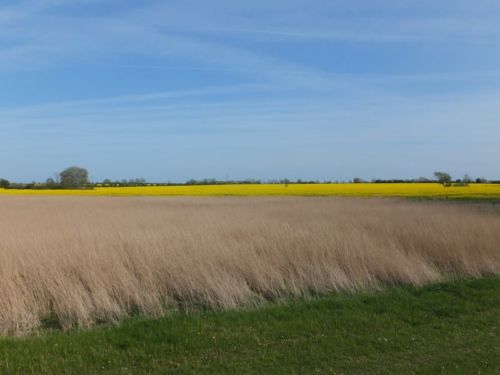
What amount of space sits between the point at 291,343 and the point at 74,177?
79.9 m

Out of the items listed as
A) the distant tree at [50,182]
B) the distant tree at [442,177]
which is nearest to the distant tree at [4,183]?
the distant tree at [50,182]

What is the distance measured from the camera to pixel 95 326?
291 inches

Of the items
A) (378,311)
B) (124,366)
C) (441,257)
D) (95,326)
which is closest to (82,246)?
(95,326)

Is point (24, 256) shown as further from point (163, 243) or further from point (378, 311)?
point (378, 311)

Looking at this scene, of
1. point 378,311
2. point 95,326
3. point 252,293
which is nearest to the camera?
point 95,326

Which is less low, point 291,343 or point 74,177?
point 74,177

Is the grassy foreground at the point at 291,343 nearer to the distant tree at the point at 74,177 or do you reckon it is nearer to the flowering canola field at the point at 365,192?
the flowering canola field at the point at 365,192

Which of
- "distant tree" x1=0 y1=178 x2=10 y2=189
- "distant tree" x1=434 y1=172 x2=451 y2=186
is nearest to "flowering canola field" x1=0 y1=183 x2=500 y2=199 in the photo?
"distant tree" x1=434 y1=172 x2=451 y2=186

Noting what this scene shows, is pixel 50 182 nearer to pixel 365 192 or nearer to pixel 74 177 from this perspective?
pixel 74 177

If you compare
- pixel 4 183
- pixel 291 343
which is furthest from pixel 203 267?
pixel 4 183

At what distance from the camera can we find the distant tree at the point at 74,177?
3095 inches

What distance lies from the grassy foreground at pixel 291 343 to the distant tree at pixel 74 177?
76.0 metres

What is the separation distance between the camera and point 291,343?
249 inches

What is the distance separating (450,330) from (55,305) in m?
6.13
